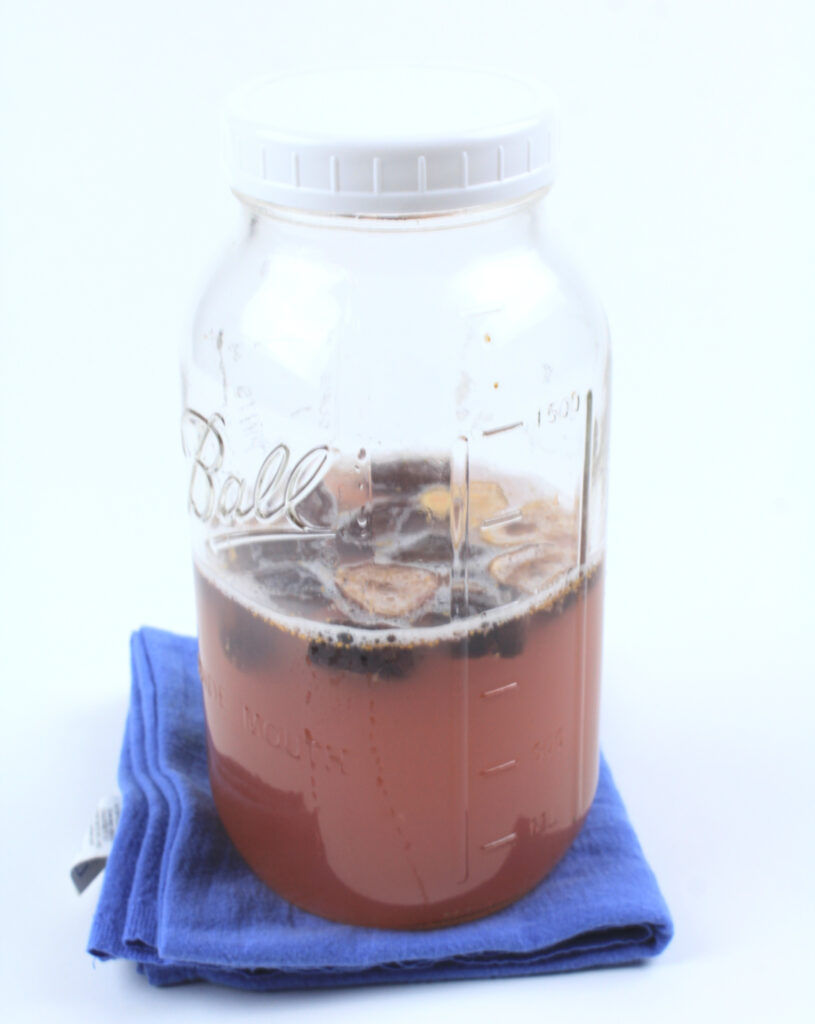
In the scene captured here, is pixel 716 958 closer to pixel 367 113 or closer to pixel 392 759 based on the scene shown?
pixel 392 759

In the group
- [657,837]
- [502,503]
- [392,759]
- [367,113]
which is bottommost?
[657,837]

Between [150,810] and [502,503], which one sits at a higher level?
[502,503]

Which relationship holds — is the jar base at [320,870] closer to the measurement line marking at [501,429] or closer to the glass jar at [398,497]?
the glass jar at [398,497]

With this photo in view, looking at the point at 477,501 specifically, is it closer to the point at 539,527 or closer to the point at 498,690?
the point at 539,527

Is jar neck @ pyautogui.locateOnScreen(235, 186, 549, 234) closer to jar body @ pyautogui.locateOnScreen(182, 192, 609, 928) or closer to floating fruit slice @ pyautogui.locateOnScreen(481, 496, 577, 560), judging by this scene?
jar body @ pyautogui.locateOnScreen(182, 192, 609, 928)

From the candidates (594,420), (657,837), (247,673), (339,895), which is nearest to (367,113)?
(594,420)

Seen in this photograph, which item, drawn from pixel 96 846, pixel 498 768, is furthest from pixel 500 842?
pixel 96 846
